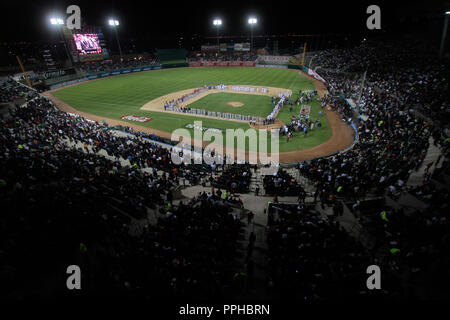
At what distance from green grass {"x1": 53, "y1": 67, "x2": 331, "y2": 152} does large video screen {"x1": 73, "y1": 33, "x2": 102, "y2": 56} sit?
467 inches

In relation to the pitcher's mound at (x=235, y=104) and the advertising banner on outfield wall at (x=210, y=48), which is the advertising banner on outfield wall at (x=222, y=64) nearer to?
the advertising banner on outfield wall at (x=210, y=48)

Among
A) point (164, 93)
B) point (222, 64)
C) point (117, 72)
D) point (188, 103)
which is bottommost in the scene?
point (188, 103)

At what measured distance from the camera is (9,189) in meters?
12.1

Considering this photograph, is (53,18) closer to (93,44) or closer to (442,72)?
(93,44)

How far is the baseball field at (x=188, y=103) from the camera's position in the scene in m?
28.3

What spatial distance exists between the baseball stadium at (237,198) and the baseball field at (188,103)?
17.2 inches

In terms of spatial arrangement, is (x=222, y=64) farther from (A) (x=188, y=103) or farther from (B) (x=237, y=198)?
(B) (x=237, y=198)

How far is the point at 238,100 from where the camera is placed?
3744 centimetres

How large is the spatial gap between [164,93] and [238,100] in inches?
625

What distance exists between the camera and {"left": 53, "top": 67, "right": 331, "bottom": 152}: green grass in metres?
28.3

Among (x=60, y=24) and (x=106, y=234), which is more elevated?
(x=60, y=24)

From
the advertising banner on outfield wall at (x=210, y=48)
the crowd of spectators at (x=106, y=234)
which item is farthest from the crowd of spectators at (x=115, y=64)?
the crowd of spectators at (x=106, y=234)

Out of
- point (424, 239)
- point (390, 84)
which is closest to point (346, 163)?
point (424, 239)

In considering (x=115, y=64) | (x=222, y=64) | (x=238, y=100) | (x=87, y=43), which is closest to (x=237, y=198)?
(x=238, y=100)
